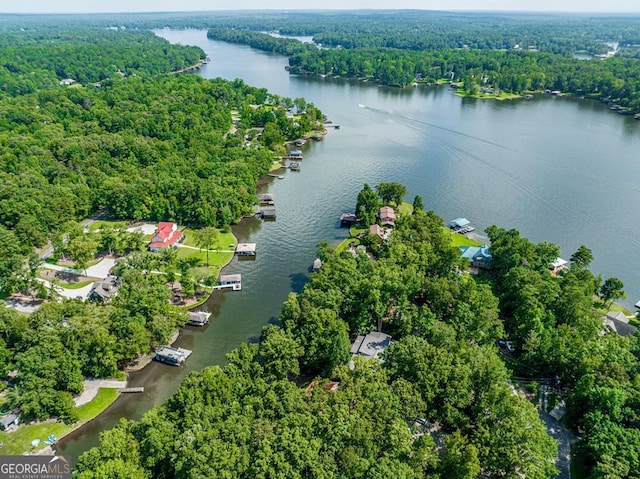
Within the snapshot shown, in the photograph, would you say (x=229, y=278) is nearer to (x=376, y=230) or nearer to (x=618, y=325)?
(x=376, y=230)

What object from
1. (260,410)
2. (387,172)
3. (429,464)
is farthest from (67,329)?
(387,172)

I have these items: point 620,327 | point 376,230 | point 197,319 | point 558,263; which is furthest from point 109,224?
point 620,327

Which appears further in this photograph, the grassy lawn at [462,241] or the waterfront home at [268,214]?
the waterfront home at [268,214]

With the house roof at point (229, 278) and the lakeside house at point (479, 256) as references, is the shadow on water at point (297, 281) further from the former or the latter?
the lakeside house at point (479, 256)

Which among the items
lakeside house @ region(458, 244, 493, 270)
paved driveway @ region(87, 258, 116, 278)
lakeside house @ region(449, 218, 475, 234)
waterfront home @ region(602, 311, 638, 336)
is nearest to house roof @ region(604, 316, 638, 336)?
waterfront home @ region(602, 311, 638, 336)

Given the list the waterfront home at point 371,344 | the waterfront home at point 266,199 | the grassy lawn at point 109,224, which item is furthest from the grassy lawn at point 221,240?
the waterfront home at point 371,344

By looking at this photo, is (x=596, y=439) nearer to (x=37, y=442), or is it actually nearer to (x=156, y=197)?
(x=37, y=442)
